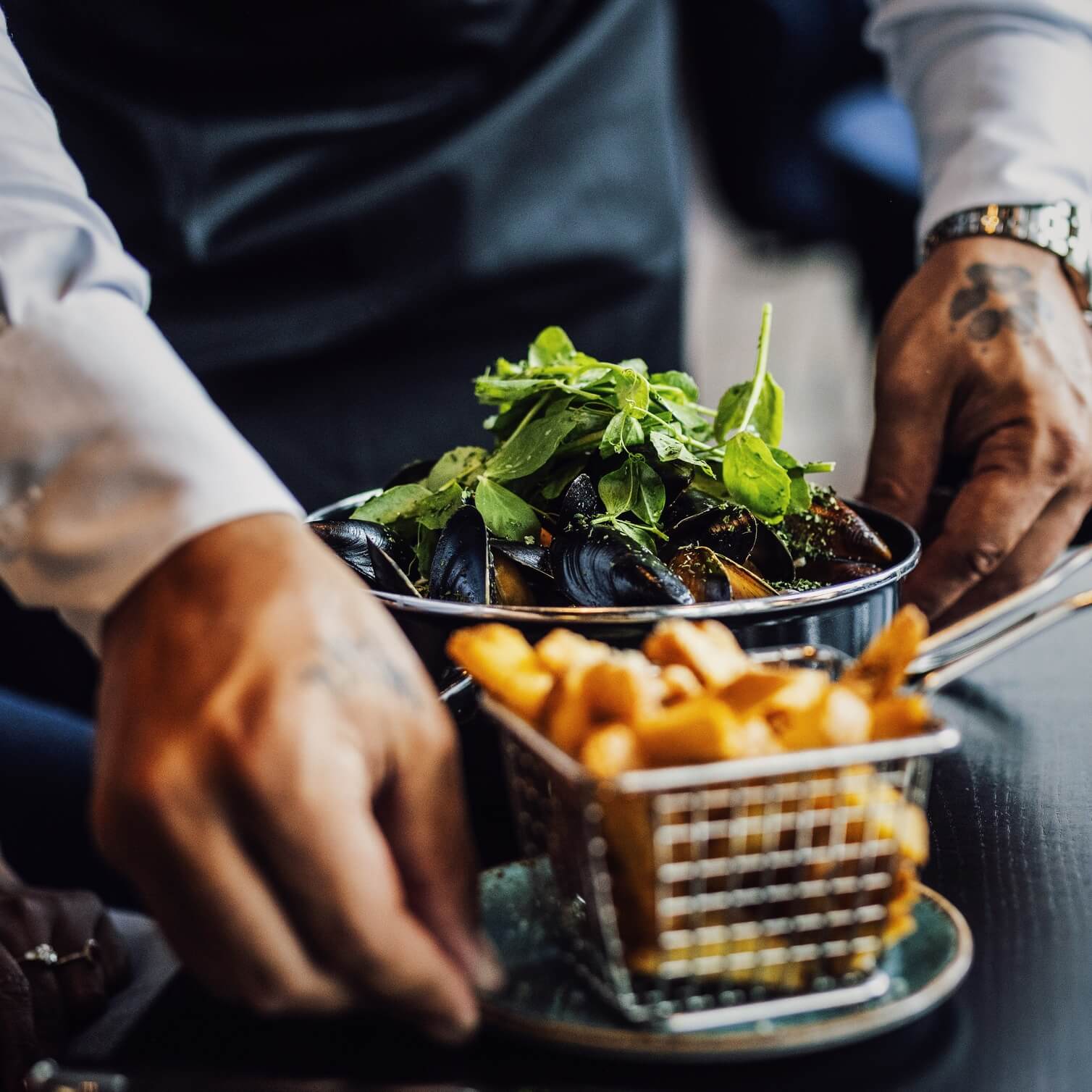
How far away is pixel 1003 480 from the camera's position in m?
0.97

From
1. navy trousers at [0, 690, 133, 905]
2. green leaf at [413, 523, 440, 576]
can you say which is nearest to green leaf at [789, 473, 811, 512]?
green leaf at [413, 523, 440, 576]

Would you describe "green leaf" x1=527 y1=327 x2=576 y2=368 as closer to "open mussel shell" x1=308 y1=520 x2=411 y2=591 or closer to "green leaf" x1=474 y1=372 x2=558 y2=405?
"green leaf" x1=474 y1=372 x2=558 y2=405

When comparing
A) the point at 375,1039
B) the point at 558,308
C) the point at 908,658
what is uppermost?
the point at 908,658

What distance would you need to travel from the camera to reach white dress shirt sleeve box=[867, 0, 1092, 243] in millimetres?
1173

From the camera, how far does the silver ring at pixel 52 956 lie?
93 centimetres

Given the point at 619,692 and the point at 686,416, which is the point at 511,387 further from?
the point at 619,692

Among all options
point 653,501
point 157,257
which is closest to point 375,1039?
point 653,501

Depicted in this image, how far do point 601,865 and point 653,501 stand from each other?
0.35 m

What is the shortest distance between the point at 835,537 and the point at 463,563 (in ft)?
0.83

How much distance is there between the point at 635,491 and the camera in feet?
2.43

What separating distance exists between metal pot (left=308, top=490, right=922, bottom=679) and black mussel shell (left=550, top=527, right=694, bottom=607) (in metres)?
0.02

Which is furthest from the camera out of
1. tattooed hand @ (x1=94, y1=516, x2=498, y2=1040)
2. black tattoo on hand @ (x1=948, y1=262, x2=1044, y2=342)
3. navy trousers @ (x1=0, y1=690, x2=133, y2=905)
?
navy trousers @ (x1=0, y1=690, x2=133, y2=905)

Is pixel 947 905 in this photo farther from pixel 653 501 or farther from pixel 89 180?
pixel 89 180

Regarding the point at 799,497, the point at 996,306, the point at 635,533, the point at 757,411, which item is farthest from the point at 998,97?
the point at 635,533
